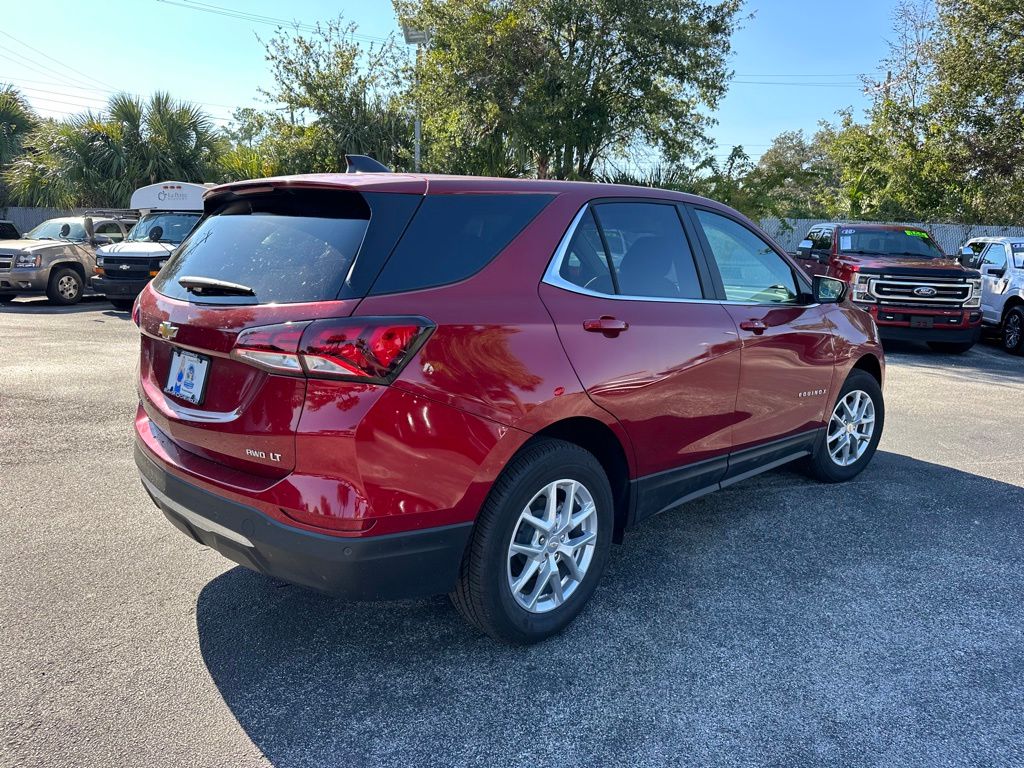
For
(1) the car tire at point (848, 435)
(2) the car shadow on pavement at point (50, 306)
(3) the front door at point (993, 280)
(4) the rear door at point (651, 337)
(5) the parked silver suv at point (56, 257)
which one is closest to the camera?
(4) the rear door at point (651, 337)

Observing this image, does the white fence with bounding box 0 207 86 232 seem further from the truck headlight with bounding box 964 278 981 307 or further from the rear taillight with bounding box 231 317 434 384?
the rear taillight with bounding box 231 317 434 384

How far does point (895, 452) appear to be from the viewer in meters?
5.95

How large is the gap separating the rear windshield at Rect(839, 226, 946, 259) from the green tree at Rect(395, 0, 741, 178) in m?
6.05

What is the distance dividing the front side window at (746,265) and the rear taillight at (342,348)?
213 centimetres

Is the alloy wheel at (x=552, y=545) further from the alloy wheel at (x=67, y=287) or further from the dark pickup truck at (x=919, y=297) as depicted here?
the alloy wheel at (x=67, y=287)

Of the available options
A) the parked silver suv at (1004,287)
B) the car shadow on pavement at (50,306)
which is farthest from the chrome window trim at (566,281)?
the car shadow on pavement at (50,306)

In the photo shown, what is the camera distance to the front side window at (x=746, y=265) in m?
4.02

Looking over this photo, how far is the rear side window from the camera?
2.60 metres

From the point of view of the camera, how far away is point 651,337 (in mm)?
3348

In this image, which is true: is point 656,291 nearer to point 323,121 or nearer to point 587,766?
point 587,766

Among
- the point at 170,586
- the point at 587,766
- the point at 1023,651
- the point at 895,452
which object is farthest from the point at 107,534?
the point at 895,452

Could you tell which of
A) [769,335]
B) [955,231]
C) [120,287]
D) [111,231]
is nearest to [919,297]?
[769,335]

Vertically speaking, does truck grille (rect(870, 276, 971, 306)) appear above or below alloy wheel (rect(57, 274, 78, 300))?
above

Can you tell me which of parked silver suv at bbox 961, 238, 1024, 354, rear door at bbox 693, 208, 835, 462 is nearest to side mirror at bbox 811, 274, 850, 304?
rear door at bbox 693, 208, 835, 462
